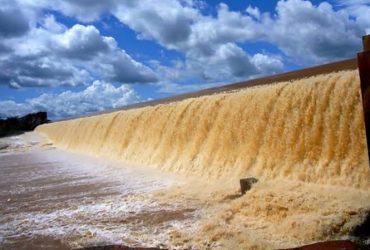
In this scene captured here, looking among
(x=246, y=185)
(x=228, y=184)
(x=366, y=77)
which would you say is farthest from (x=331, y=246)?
(x=228, y=184)

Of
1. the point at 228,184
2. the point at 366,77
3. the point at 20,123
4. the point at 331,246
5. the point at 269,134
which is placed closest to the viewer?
the point at 331,246

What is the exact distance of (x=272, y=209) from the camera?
8.09m

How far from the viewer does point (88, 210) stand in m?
9.78

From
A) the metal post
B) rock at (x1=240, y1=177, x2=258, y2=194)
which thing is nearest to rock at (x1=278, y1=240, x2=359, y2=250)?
the metal post

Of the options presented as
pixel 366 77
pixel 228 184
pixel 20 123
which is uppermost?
pixel 20 123

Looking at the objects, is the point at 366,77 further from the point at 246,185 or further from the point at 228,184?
the point at 228,184

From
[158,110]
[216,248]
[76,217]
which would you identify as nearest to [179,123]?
[158,110]

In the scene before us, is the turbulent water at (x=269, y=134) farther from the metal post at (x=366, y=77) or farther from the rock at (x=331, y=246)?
the rock at (x=331, y=246)

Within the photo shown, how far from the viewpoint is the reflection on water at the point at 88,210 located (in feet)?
25.5

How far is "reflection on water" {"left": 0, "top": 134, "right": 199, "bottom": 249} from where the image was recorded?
306 inches

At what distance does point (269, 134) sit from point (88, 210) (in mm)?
4802

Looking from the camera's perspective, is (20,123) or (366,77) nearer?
(366,77)

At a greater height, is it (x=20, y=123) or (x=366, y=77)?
(x=20, y=123)

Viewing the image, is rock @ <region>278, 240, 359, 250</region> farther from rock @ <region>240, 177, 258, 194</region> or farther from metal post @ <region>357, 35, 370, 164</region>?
rock @ <region>240, 177, 258, 194</region>
